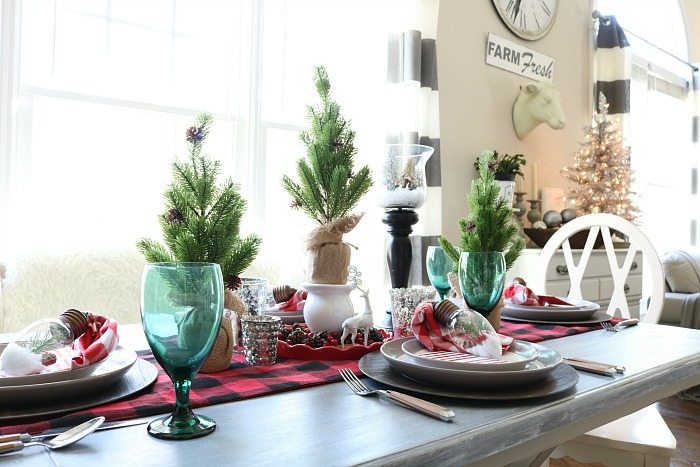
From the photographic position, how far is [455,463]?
58cm

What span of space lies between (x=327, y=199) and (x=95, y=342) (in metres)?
0.44

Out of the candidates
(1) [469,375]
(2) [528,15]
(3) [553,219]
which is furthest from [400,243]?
(2) [528,15]

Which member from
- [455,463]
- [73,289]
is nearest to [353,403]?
[455,463]

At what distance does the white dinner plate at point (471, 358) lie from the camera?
28.9 inches

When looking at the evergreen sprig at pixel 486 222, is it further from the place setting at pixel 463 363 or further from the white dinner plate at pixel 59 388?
the white dinner plate at pixel 59 388

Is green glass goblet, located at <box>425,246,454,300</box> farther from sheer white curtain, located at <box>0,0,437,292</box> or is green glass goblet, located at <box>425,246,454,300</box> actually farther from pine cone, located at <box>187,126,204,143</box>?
sheer white curtain, located at <box>0,0,437,292</box>

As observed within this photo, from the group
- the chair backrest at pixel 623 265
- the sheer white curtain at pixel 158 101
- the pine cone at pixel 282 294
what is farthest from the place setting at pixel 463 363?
the sheer white curtain at pixel 158 101

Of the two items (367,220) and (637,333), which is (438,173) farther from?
(637,333)

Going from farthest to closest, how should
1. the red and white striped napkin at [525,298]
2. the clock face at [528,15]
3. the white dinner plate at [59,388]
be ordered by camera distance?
the clock face at [528,15], the red and white striped napkin at [525,298], the white dinner plate at [59,388]

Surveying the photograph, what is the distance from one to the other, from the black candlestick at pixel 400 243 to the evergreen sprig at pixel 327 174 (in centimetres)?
36

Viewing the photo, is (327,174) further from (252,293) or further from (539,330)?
(539,330)

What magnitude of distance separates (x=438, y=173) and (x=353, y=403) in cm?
256

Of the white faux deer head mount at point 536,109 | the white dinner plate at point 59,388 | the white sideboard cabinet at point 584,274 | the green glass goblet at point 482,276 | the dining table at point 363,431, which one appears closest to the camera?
the dining table at point 363,431

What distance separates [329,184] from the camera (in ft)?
3.39
